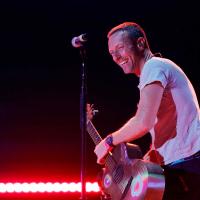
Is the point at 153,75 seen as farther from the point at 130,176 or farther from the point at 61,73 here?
the point at 61,73

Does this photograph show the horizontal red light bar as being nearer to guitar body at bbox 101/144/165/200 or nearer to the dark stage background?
the dark stage background

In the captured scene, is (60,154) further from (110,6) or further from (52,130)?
(110,6)

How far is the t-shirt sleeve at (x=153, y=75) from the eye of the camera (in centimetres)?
261

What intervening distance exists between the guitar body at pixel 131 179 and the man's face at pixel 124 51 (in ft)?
1.78

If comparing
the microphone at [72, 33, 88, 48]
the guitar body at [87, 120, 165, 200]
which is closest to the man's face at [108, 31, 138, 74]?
the microphone at [72, 33, 88, 48]

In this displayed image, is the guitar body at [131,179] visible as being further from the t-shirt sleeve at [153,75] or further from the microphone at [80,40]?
the microphone at [80,40]

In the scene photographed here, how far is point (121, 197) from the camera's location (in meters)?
2.80

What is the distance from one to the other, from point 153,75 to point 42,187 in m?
3.98

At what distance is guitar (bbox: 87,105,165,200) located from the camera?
2.50 m

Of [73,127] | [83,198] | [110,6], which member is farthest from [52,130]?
[83,198]

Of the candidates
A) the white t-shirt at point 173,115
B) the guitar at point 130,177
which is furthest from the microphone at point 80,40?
the guitar at point 130,177

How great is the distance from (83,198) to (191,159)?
3.50 feet

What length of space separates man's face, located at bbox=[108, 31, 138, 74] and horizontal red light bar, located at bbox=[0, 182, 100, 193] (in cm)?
354

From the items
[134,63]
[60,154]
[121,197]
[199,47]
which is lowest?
[121,197]
